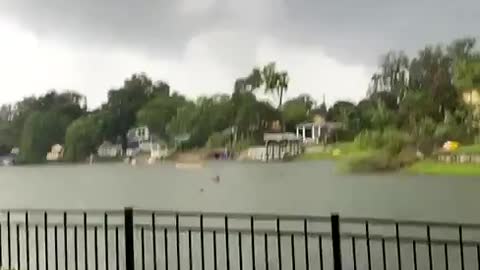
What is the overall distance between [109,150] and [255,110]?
57cm

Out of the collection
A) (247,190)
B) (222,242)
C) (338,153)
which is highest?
(338,153)

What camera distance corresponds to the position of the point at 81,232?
102 inches

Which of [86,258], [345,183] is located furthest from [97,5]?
[345,183]

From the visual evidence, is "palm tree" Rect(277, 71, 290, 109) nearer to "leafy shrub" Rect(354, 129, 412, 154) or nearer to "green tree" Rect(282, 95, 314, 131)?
"green tree" Rect(282, 95, 314, 131)

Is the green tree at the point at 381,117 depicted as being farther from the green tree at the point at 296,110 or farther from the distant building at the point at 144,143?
the distant building at the point at 144,143

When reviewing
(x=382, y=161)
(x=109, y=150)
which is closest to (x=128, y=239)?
(x=109, y=150)

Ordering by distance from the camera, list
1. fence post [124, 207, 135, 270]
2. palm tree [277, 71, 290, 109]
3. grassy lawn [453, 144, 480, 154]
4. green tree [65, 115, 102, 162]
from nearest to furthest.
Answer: grassy lawn [453, 144, 480, 154], palm tree [277, 71, 290, 109], fence post [124, 207, 135, 270], green tree [65, 115, 102, 162]

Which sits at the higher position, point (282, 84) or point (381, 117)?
point (282, 84)

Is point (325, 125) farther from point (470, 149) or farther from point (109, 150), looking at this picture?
point (109, 150)

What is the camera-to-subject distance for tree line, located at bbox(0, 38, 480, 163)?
6.88 ft

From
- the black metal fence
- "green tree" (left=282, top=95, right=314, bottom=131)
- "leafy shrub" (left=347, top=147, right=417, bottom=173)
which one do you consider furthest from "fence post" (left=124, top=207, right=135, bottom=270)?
"leafy shrub" (left=347, top=147, right=417, bottom=173)

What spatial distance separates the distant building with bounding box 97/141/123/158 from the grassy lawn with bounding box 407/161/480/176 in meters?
1.02

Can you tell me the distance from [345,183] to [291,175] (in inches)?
7.0

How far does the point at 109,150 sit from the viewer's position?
2547 millimetres
